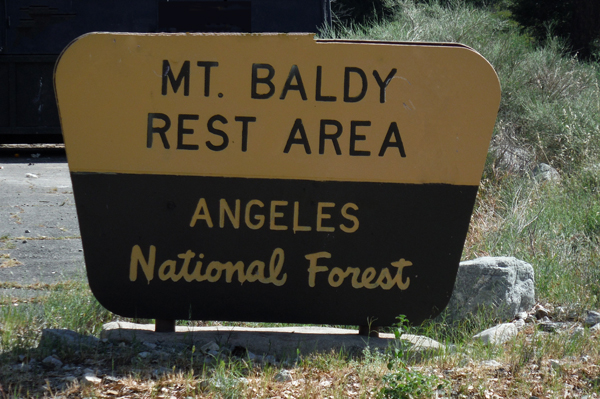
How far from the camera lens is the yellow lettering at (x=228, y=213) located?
2994mm

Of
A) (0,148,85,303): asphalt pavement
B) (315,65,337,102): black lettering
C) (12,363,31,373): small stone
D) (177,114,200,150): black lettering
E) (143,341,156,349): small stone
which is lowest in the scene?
(0,148,85,303): asphalt pavement

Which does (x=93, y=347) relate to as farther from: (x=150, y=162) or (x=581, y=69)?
(x=581, y=69)

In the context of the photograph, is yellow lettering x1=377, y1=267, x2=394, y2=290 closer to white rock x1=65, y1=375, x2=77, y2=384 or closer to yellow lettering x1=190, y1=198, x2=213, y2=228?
yellow lettering x1=190, y1=198, x2=213, y2=228

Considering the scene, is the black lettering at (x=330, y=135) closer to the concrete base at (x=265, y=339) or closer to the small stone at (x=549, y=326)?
the concrete base at (x=265, y=339)

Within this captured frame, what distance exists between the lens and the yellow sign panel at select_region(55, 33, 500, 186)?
9.46 ft

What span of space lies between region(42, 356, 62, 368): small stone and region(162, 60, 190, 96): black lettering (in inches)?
50.6

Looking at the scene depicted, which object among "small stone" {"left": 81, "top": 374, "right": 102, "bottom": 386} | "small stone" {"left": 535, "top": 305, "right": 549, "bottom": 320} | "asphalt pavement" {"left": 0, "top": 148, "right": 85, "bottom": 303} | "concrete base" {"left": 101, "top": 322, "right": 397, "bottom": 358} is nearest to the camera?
"small stone" {"left": 81, "top": 374, "right": 102, "bottom": 386}

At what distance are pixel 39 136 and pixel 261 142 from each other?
30.3ft

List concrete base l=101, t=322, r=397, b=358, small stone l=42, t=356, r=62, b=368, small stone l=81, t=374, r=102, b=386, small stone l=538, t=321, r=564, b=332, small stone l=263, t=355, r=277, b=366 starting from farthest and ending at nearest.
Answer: small stone l=538, t=321, r=564, b=332, concrete base l=101, t=322, r=397, b=358, small stone l=263, t=355, r=277, b=366, small stone l=42, t=356, r=62, b=368, small stone l=81, t=374, r=102, b=386

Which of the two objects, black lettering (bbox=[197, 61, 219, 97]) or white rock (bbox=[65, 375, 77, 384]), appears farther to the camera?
black lettering (bbox=[197, 61, 219, 97])

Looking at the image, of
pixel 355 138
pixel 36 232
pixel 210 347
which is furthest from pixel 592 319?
pixel 36 232

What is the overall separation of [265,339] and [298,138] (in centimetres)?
100

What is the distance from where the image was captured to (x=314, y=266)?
3049 mm

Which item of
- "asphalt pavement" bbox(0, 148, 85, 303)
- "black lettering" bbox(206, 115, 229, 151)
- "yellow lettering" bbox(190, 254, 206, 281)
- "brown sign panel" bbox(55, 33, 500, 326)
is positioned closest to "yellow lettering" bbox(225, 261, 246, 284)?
"brown sign panel" bbox(55, 33, 500, 326)
